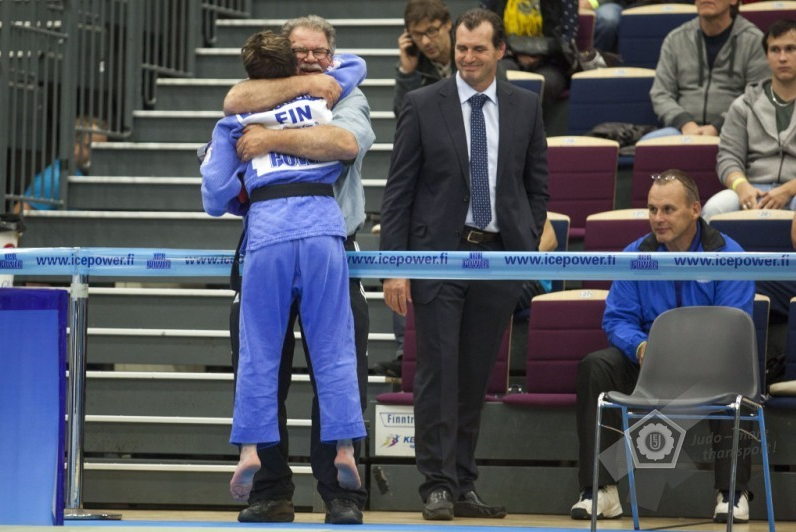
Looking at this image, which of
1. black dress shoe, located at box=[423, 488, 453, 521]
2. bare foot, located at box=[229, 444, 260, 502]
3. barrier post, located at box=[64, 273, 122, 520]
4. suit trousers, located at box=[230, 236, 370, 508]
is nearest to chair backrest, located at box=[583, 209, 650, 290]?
black dress shoe, located at box=[423, 488, 453, 521]

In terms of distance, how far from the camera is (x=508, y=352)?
5738mm

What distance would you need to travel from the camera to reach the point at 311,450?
451cm

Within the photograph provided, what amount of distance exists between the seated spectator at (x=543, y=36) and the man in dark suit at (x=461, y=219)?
7.77ft

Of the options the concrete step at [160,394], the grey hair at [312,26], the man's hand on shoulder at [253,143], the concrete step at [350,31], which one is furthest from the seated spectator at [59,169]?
the man's hand on shoulder at [253,143]

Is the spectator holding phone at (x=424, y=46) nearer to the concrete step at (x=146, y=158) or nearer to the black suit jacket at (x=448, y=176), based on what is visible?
the concrete step at (x=146, y=158)

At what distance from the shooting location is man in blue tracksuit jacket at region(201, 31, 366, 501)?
436 centimetres

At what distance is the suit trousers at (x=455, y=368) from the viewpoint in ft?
16.0

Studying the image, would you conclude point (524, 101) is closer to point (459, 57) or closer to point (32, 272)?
point (459, 57)

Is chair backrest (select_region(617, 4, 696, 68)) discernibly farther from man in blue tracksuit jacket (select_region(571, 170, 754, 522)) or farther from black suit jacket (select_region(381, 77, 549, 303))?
black suit jacket (select_region(381, 77, 549, 303))

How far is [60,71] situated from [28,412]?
4.22 m

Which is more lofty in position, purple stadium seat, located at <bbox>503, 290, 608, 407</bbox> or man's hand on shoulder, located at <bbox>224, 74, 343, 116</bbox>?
man's hand on shoulder, located at <bbox>224, 74, 343, 116</bbox>

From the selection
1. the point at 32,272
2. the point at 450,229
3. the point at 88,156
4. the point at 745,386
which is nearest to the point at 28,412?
the point at 32,272

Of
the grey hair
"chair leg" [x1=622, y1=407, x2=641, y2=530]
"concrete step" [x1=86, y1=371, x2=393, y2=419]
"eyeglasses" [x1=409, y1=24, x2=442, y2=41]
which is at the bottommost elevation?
"concrete step" [x1=86, y1=371, x2=393, y2=419]

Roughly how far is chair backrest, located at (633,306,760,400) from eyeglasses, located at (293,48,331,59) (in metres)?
1.55
